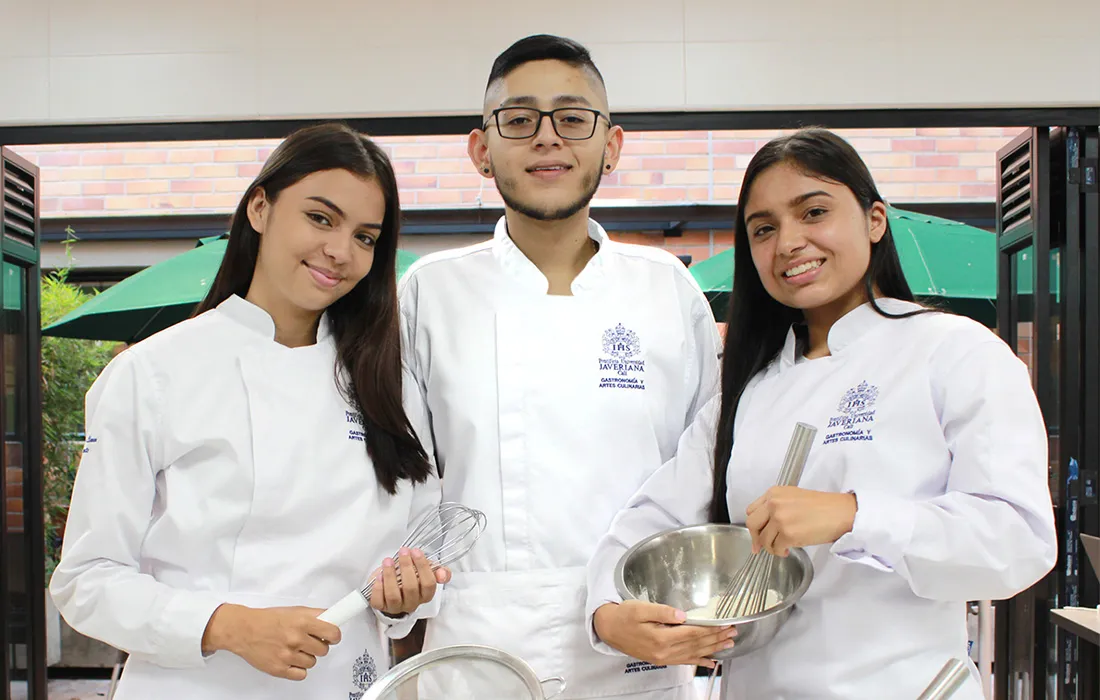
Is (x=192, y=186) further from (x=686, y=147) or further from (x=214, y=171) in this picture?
(x=686, y=147)

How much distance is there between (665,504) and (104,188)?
4553 mm

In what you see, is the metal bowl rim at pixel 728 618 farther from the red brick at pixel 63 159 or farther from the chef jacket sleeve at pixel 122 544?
the red brick at pixel 63 159

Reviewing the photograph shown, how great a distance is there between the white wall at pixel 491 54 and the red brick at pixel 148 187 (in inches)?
98.3

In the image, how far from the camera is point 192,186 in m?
5.10

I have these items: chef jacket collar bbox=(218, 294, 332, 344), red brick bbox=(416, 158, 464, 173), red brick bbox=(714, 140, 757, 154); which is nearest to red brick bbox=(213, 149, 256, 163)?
red brick bbox=(416, 158, 464, 173)

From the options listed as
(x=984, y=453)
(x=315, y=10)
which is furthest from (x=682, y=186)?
(x=984, y=453)

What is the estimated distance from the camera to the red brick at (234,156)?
5.00m

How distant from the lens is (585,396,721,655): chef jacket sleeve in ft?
5.37

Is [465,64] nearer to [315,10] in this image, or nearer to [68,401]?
[315,10]

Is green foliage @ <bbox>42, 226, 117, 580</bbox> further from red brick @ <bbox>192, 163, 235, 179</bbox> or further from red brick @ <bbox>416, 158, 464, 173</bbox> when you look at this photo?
red brick @ <bbox>416, 158, 464, 173</bbox>

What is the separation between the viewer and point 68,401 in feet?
15.5

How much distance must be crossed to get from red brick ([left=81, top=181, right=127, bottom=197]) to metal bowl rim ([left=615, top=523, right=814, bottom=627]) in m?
4.55

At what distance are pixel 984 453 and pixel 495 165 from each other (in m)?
1.06

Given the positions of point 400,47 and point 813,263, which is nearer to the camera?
point 813,263
